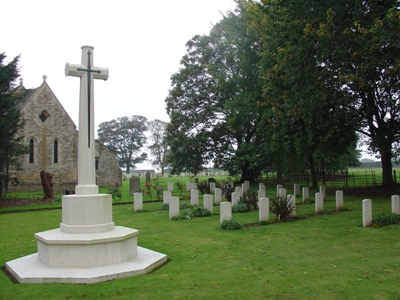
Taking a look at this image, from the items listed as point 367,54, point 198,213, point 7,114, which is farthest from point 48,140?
point 367,54

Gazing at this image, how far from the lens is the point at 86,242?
6656 millimetres

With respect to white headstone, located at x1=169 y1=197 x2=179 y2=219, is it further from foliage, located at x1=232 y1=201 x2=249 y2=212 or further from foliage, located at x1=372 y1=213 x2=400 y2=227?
foliage, located at x1=372 y1=213 x2=400 y2=227

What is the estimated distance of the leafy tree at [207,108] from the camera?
3120 cm

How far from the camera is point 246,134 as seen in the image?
34500 millimetres

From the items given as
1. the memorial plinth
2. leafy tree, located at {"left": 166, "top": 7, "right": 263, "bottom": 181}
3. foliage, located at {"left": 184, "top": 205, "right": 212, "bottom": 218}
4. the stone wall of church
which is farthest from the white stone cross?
the stone wall of church

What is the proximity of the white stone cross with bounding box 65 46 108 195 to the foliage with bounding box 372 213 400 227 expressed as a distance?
9.21m

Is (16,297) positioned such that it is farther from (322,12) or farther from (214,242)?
(322,12)

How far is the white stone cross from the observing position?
7664 mm

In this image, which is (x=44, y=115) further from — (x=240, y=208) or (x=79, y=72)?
(x=79, y=72)

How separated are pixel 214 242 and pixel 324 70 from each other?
12.6 metres

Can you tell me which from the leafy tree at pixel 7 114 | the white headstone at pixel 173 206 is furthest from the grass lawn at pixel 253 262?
the leafy tree at pixel 7 114

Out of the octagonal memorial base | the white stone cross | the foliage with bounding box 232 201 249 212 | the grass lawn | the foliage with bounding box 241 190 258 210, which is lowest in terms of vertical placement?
the grass lawn

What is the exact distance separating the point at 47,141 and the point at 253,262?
1156 inches

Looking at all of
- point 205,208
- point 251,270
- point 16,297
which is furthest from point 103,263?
point 205,208
